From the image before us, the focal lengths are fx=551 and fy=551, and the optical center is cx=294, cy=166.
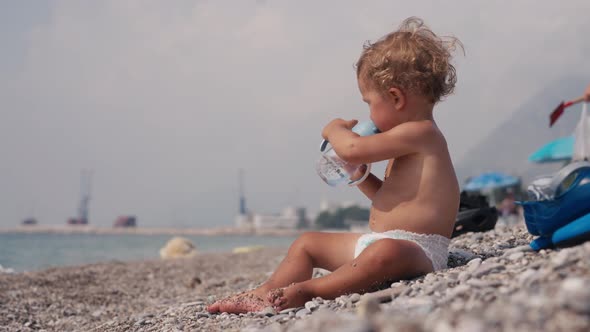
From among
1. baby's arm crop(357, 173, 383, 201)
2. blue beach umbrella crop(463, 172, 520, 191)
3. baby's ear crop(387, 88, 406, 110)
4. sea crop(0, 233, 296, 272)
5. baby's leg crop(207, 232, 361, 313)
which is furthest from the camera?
blue beach umbrella crop(463, 172, 520, 191)

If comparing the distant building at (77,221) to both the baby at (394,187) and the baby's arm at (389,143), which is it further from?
the baby's arm at (389,143)

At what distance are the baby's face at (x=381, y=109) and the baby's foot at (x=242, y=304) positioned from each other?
1.25 meters

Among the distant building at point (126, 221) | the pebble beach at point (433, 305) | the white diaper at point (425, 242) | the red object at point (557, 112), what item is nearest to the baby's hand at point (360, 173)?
the white diaper at point (425, 242)

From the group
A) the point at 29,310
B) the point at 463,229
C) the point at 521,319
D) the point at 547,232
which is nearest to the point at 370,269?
the point at 547,232

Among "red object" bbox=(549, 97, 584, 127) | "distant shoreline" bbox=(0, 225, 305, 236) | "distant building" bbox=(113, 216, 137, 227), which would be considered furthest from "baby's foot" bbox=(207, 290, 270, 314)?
"distant building" bbox=(113, 216, 137, 227)

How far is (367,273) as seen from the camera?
3.01m

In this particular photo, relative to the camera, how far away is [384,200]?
3320 mm

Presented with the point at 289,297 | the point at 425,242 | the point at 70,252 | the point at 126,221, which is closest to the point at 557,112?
the point at 425,242

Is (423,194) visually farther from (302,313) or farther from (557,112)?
(557,112)

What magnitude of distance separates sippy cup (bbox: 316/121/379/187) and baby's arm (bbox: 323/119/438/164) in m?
0.21

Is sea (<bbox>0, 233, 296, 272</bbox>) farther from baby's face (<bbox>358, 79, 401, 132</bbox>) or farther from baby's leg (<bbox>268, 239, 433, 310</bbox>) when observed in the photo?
baby's face (<bbox>358, 79, 401, 132</bbox>)

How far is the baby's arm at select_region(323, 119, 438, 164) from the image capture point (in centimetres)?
312

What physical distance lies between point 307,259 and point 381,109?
1054 mm

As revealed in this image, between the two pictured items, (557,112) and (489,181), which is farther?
(489,181)
